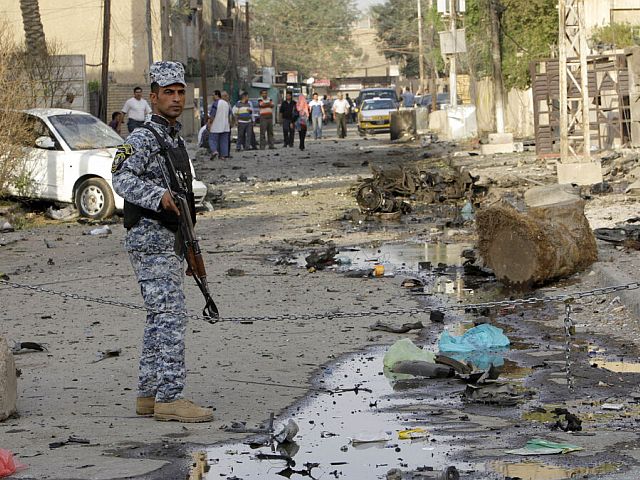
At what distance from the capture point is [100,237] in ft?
56.9

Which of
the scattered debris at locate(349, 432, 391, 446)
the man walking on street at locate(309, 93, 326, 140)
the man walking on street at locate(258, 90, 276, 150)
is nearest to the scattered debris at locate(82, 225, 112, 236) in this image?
the scattered debris at locate(349, 432, 391, 446)

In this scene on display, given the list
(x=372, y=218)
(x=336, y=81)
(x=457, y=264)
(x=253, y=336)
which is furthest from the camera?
(x=336, y=81)

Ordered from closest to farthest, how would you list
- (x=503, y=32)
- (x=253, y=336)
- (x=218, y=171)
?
(x=253, y=336), (x=218, y=171), (x=503, y=32)

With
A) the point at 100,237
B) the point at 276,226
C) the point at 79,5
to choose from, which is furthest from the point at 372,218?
the point at 79,5

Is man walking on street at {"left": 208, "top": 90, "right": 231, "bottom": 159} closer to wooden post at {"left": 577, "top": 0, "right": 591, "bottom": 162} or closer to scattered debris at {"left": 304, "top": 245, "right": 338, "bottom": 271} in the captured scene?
wooden post at {"left": 577, "top": 0, "right": 591, "bottom": 162}

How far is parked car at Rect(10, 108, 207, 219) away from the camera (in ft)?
63.1

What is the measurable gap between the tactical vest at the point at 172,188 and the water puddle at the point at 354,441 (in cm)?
125

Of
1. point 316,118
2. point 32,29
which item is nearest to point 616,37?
point 316,118

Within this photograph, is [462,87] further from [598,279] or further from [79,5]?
[598,279]

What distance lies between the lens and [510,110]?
48531mm

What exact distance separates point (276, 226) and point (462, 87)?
55199 mm

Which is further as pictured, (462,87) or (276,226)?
(462,87)

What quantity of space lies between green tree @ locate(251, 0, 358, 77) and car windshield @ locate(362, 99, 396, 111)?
Result: 260 feet

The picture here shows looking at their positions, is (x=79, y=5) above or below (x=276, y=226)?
above
